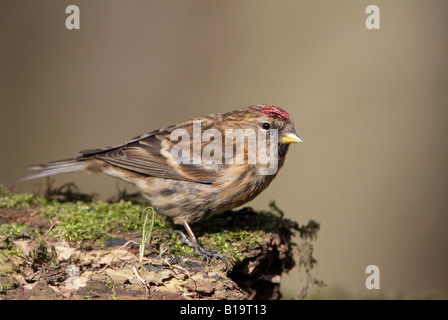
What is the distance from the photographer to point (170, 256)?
12.8ft

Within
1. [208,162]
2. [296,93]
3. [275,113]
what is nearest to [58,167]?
[208,162]

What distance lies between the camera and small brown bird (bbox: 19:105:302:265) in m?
4.30

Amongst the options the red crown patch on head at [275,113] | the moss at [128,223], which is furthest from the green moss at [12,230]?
the red crown patch on head at [275,113]

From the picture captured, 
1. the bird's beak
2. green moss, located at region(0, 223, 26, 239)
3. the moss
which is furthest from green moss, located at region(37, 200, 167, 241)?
the bird's beak

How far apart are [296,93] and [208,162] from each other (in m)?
6.03

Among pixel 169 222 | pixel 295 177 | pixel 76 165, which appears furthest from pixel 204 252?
pixel 295 177

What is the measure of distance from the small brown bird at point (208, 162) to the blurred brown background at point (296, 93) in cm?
544

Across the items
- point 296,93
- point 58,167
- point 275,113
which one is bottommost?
point 58,167

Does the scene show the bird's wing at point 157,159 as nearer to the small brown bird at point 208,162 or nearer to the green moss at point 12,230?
the small brown bird at point 208,162

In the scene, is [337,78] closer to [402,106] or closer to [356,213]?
[402,106]

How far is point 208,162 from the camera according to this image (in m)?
4.43

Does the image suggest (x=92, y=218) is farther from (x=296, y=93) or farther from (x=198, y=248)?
(x=296, y=93)

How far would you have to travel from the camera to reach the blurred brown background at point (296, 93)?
9562 millimetres

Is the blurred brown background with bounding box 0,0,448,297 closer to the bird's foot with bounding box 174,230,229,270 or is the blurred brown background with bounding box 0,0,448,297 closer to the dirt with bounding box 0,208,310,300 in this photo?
the bird's foot with bounding box 174,230,229,270
